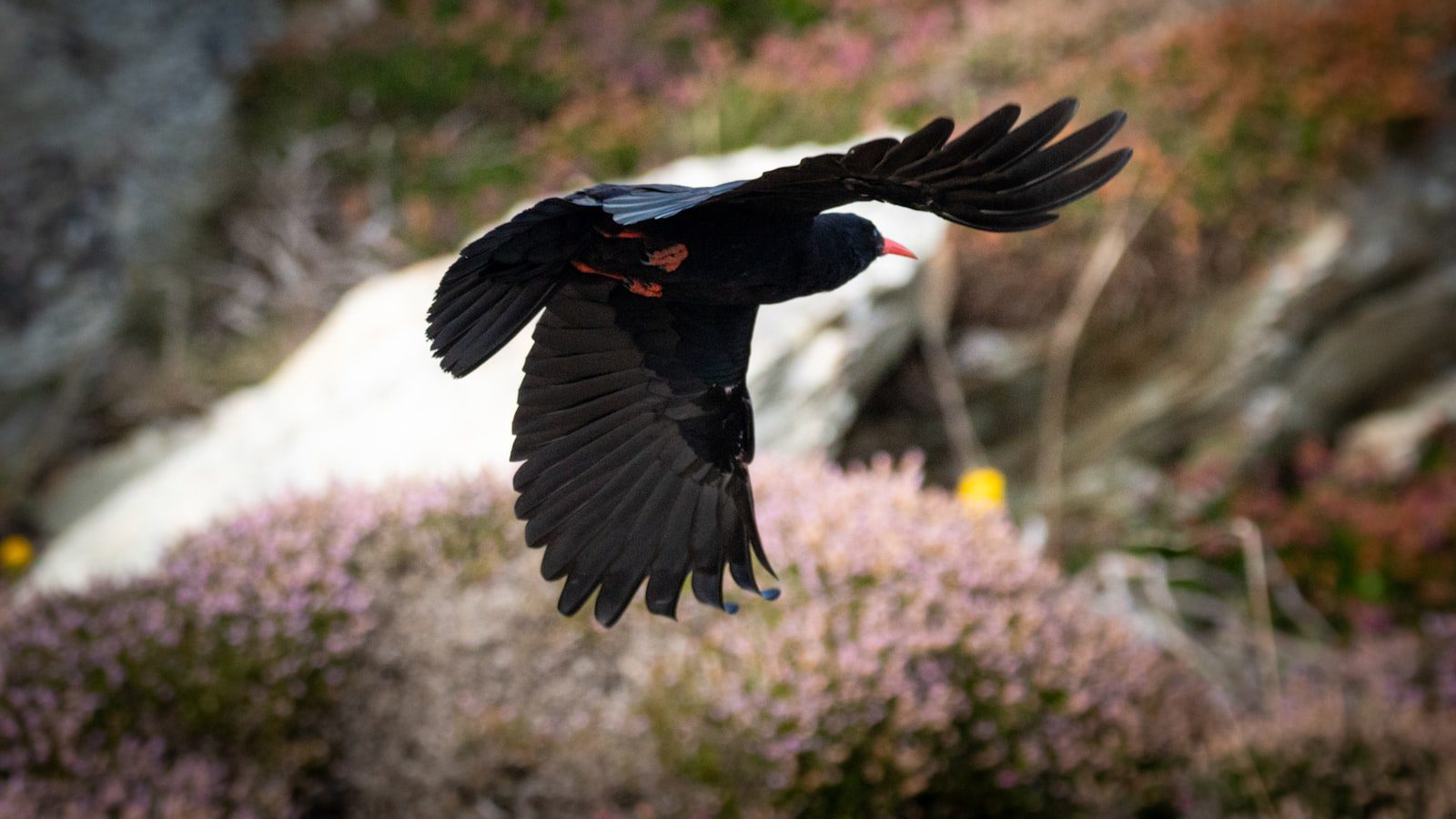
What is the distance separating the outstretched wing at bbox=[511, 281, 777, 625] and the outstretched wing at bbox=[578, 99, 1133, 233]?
0.57 metres

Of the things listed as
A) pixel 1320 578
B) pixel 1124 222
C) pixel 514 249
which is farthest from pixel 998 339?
pixel 514 249

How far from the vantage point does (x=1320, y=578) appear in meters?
4.46

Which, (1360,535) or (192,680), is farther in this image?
(1360,535)

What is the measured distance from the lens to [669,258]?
1.48 meters

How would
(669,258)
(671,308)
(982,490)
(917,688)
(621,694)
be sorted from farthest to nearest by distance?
(982,490)
(621,694)
(917,688)
(671,308)
(669,258)

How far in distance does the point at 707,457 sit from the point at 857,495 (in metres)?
1.40

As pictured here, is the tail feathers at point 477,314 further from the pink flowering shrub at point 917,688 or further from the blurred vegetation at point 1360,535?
the blurred vegetation at point 1360,535

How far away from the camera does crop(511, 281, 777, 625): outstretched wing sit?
1.70 meters

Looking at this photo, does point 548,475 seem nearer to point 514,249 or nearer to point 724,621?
point 514,249

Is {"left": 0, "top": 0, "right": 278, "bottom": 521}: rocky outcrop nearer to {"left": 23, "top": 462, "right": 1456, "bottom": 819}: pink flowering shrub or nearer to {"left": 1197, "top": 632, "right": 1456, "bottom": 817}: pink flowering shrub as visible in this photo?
{"left": 23, "top": 462, "right": 1456, "bottom": 819}: pink flowering shrub

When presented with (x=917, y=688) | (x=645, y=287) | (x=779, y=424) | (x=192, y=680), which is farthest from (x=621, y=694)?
(x=645, y=287)

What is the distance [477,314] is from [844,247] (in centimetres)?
45

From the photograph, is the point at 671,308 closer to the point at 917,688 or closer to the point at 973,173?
the point at 973,173

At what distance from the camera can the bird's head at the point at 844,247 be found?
4.81 ft
